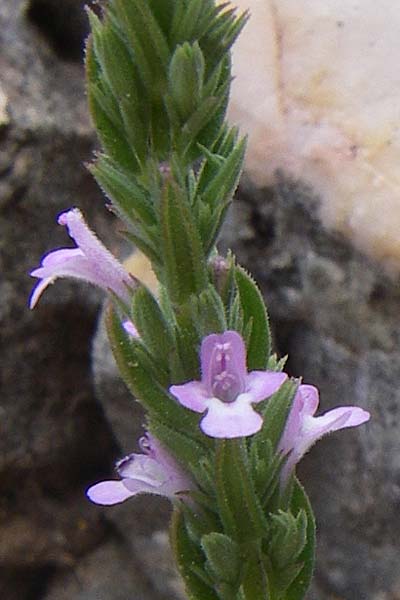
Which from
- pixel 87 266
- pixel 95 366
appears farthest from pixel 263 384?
pixel 95 366

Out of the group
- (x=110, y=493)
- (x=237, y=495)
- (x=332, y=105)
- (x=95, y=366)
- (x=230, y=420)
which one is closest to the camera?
(x=230, y=420)

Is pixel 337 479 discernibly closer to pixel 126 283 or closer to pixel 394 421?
pixel 394 421

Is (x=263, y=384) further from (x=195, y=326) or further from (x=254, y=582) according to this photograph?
(x=254, y=582)

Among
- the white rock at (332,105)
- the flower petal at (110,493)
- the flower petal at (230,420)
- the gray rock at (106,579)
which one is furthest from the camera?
the gray rock at (106,579)

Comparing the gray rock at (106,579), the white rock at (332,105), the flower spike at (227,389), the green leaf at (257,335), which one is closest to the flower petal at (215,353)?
the flower spike at (227,389)

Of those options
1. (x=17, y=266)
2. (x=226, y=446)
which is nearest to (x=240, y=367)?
(x=226, y=446)

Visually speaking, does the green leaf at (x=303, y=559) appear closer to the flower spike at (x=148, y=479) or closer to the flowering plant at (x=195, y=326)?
the flowering plant at (x=195, y=326)

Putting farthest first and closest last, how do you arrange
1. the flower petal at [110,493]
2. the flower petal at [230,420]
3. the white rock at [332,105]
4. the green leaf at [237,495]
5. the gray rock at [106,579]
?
1. the gray rock at [106,579]
2. the white rock at [332,105]
3. the flower petal at [110,493]
4. the green leaf at [237,495]
5. the flower petal at [230,420]
